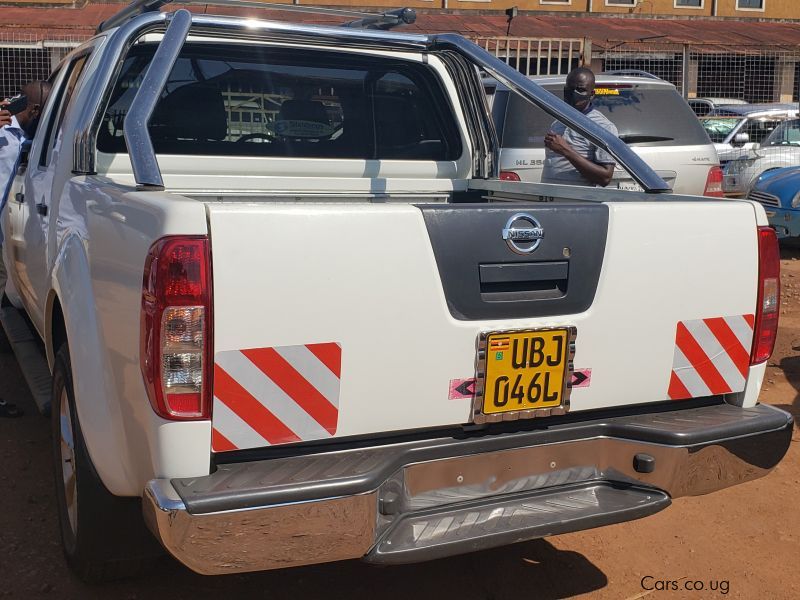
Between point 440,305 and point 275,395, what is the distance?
1.74 ft

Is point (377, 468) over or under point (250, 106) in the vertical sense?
under

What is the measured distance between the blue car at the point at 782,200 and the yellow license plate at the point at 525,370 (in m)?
8.17

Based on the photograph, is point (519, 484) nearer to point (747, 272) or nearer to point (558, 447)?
point (558, 447)

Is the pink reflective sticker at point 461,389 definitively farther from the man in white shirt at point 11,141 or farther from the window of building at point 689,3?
the window of building at point 689,3

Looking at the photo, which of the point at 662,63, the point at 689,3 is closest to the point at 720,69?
the point at 662,63

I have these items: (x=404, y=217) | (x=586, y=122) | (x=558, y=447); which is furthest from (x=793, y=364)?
(x=404, y=217)

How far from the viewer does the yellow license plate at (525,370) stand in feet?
8.98

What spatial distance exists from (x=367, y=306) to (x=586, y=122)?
5.02 feet

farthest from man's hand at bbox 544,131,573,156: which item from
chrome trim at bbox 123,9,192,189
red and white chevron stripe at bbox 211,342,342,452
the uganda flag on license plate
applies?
red and white chevron stripe at bbox 211,342,342,452

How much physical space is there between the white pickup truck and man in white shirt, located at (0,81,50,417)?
1.92 metres

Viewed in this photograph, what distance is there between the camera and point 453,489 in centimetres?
276

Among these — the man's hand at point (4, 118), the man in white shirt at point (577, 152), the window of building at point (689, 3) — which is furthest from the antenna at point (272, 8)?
the window of building at point (689, 3)

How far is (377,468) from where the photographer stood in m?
2.56

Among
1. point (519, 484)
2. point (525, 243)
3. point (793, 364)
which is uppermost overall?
point (525, 243)
